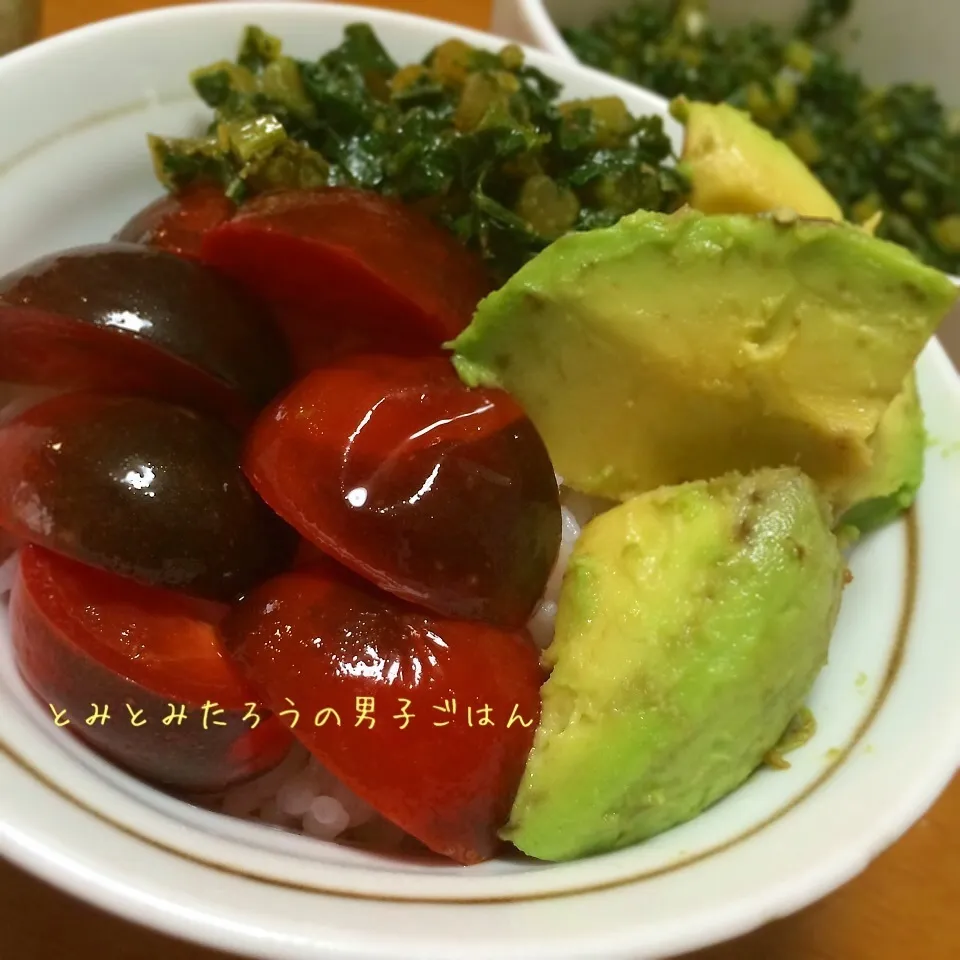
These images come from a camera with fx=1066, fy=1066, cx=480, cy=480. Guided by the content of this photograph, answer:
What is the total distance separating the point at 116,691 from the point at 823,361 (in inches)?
34.6

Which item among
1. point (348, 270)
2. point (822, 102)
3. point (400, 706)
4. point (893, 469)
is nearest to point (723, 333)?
point (893, 469)

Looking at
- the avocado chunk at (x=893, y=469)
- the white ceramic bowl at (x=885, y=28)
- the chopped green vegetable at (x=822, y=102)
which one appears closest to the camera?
the avocado chunk at (x=893, y=469)

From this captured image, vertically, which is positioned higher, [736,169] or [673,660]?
[736,169]

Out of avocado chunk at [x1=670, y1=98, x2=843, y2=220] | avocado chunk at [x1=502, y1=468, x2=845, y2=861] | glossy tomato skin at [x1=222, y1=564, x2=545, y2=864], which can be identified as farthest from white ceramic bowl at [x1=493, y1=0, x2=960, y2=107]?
glossy tomato skin at [x1=222, y1=564, x2=545, y2=864]

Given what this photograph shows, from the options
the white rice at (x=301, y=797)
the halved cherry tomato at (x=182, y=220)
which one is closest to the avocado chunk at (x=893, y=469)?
the white rice at (x=301, y=797)

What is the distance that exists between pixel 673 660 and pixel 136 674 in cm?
56

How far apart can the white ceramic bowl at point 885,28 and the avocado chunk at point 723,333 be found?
1.72 meters

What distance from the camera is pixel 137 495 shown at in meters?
1.12

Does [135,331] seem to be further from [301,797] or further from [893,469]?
[893,469]

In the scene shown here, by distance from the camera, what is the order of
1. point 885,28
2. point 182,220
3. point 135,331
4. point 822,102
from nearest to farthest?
point 135,331 < point 182,220 < point 822,102 < point 885,28

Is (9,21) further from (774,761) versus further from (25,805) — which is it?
(774,761)

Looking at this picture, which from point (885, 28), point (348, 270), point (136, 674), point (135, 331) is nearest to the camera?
point (136, 674)

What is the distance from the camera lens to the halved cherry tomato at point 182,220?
1437 mm

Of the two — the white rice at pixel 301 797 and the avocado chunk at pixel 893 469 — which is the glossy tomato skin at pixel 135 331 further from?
the avocado chunk at pixel 893 469
